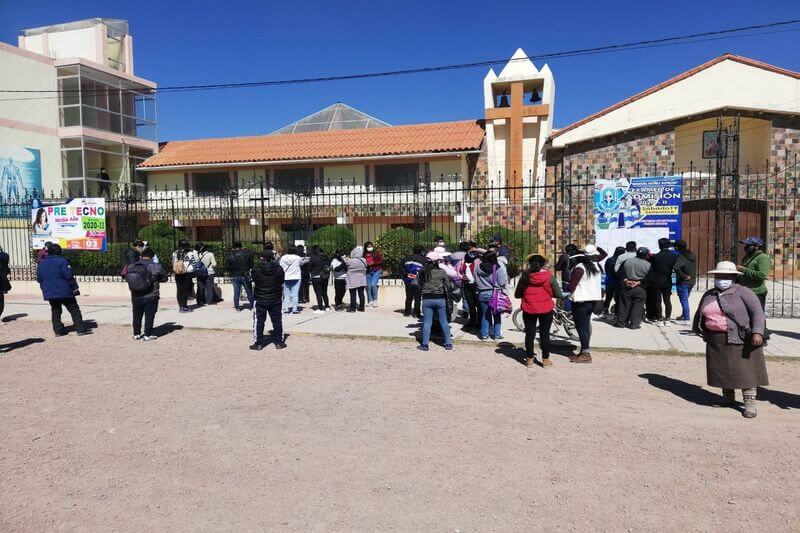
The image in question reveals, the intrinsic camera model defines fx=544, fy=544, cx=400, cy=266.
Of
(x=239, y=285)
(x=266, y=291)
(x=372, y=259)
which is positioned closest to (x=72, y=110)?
(x=239, y=285)

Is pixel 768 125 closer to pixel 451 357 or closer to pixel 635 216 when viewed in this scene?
pixel 635 216

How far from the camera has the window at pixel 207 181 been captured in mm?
27156

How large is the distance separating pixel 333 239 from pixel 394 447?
12.9 meters

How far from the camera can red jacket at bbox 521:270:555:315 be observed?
23.5 ft

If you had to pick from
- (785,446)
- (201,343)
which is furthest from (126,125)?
(785,446)

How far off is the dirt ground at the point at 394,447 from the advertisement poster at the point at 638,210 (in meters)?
4.01

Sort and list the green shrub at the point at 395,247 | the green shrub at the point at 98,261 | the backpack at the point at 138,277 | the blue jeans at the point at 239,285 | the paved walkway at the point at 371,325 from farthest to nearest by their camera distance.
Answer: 1. the green shrub at the point at 98,261
2. the green shrub at the point at 395,247
3. the blue jeans at the point at 239,285
4. the backpack at the point at 138,277
5. the paved walkway at the point at 371,325

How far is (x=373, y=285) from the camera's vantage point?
12.8 m

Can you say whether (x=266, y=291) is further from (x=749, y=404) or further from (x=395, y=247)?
(x=395, y=247)

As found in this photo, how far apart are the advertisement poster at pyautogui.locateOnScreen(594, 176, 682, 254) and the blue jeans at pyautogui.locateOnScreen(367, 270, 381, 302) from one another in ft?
16.2

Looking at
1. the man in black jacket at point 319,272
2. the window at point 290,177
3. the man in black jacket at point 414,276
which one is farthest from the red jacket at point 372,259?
the window at point 290,177

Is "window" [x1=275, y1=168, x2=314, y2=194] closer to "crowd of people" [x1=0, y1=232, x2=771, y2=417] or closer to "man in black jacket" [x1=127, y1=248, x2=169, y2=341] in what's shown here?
"crowd of people" [x1=0, y1=232, x2=771, y2=417]

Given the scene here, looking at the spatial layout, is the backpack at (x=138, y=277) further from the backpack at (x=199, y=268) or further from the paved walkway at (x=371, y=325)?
the backpack at (x=199, y=268)

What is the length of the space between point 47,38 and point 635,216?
31356 mm
